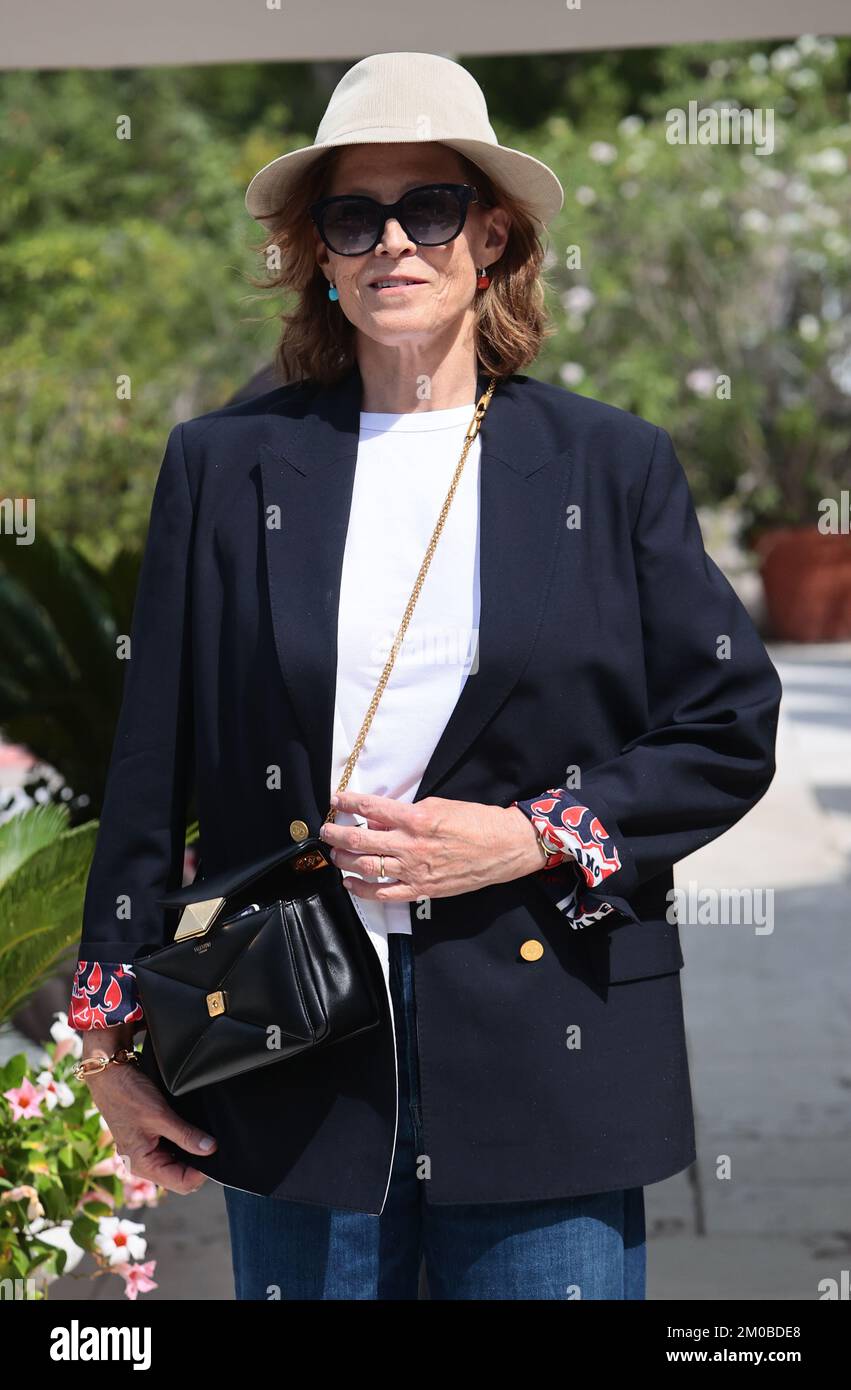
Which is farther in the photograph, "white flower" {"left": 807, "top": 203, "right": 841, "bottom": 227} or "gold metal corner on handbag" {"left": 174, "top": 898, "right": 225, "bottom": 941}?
"white flower" {"left": 807, "top": 203, "right": 841, "bottom": 227}

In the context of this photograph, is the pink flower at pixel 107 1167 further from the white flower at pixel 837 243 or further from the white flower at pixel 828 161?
the white flower at pixel 828 161

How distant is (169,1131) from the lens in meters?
1.96

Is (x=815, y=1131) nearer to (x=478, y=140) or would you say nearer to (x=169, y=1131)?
(x=169, y=1131)

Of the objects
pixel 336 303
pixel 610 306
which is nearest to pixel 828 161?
pixel 610 306

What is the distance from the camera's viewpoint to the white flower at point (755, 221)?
14.5m

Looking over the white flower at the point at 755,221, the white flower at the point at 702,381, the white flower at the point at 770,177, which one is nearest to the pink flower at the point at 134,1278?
the white flower at the point at 702,381

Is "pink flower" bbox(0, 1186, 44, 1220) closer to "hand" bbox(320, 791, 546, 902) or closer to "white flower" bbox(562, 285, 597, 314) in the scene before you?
"hand" bbox(320, 791, 546, 902)

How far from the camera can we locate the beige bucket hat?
1.93 meters

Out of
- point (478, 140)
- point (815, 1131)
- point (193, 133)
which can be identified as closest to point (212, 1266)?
point (815, 1131)

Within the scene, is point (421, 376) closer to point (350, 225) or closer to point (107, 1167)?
point (350, 225)

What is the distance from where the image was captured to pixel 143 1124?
198 centimetres

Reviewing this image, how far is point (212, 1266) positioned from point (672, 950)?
2.56 m

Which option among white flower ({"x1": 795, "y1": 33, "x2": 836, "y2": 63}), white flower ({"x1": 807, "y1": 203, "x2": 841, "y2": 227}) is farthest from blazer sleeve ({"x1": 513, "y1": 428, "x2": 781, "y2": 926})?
white flower ({"x1": 795, "y1": 33, "x2": 836, "y2": 63})

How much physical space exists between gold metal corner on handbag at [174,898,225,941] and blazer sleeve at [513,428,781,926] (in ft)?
1.17
